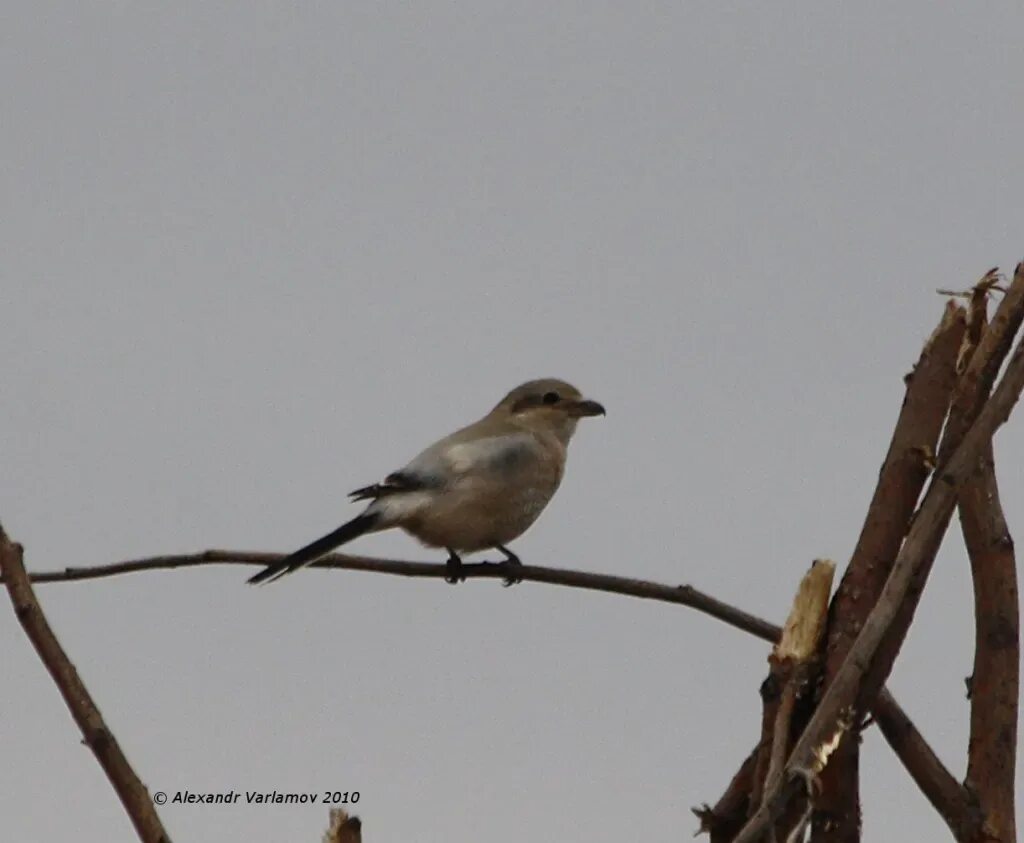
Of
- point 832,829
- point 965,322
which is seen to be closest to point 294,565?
point 965,322

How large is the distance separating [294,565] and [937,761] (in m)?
2.08

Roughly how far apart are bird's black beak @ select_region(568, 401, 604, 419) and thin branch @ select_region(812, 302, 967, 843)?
11.7 ft

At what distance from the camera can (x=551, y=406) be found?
6438mm

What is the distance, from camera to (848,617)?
8.19 ft

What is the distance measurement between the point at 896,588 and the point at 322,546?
2.88m

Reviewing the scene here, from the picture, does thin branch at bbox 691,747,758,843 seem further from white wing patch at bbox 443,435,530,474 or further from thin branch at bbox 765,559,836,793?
white wing patch at bbox 443,435,530,474

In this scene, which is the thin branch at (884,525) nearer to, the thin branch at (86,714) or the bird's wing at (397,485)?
the thin branch at (86,714)

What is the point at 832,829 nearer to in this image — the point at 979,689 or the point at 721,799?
the point at 721,799

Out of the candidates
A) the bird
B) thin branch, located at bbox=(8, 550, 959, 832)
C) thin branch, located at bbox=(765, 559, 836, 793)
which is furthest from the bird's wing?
thin branch, located at bbox=(765, 559, 836, 793)

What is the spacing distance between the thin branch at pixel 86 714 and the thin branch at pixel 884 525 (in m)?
0.88

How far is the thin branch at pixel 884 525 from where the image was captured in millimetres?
2279

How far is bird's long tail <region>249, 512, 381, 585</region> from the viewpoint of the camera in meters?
4.33

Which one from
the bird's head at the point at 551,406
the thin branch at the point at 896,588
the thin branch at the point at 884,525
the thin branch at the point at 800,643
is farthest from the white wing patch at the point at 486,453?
the thin branch at the point at 896,588

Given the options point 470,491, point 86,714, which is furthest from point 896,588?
point 470,491
